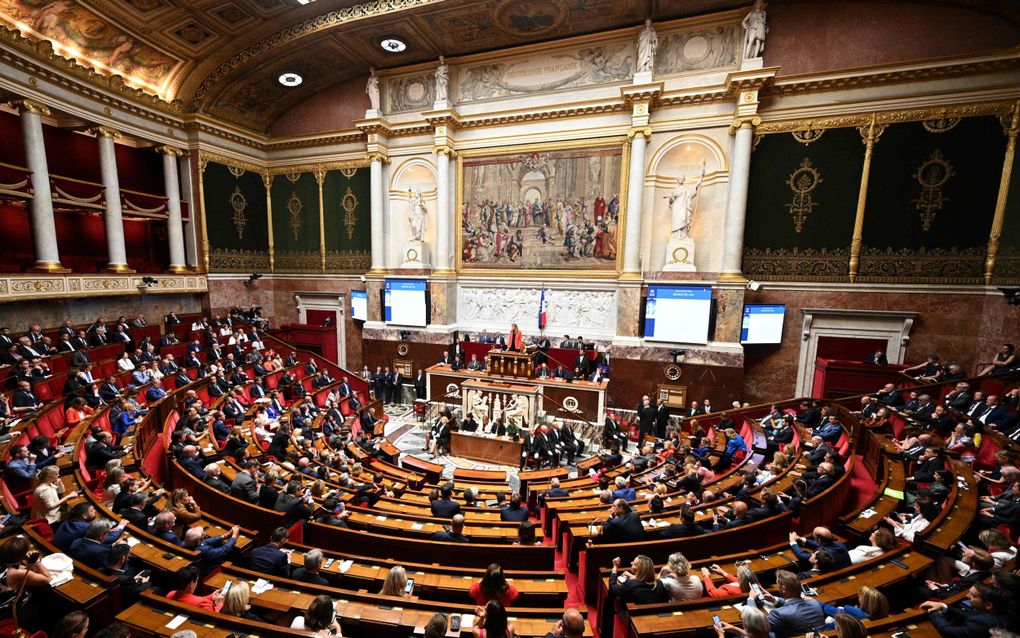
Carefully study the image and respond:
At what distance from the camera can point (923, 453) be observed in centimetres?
652

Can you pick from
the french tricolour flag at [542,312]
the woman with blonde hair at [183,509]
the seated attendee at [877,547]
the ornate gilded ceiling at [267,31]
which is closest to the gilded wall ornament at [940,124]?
the ornate gilded ceiling at [267,31]

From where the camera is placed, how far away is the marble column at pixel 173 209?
15.8 meters

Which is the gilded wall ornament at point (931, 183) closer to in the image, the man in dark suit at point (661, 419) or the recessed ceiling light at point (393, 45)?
the man in dark suit at point (661, 419)

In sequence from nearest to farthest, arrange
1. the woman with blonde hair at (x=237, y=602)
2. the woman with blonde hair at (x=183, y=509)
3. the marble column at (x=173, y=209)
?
the woman with blonde hair at (x=237, y=602)
the woman with blonde hair at (x=183, y=509)
the marble column at (x=173, y=209)

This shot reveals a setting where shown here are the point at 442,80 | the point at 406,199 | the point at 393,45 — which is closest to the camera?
the point at 393,45

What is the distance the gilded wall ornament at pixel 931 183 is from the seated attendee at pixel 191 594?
1767 cm

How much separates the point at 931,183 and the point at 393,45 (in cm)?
1813

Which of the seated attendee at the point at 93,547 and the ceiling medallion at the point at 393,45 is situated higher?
the ceiling medallion at the point at 393,45

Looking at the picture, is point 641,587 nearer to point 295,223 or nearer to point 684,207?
point 684,207

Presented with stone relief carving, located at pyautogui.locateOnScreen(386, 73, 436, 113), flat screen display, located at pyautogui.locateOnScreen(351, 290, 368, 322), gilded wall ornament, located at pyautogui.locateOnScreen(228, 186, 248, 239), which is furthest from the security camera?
gilded wall ornament, located at pyautogui.locateOnScreen(228, 186, 248, 239)

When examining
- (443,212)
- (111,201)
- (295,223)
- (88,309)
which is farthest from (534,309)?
(111,201)

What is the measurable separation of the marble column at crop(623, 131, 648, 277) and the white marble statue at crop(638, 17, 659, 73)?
2.14 metres

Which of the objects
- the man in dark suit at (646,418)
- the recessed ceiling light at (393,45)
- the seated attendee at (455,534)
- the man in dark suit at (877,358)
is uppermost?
the recessed ceiling light at (393,45)

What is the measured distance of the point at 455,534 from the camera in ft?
16.7
